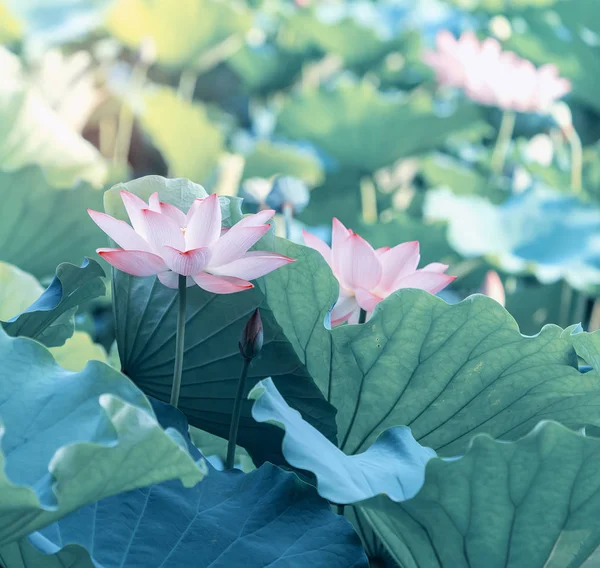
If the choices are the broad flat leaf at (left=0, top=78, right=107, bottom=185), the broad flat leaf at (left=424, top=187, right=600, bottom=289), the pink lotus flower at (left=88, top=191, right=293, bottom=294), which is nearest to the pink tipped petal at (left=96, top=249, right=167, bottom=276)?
the pink lotus flower at (left=88, top=191, right=293, bottom=294)

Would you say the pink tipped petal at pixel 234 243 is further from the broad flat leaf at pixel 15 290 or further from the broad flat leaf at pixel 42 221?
the broad flat leaf at pixel 42 221

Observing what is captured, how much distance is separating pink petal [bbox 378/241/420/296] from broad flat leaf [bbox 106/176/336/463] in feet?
0.30

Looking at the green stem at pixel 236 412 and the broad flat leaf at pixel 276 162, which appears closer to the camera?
the green stem at pixel 236 412

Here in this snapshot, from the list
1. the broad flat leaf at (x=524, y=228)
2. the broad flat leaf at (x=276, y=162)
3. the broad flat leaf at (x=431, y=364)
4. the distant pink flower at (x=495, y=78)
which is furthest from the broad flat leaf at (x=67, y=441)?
the distant pink flower at (x=495, y=78)

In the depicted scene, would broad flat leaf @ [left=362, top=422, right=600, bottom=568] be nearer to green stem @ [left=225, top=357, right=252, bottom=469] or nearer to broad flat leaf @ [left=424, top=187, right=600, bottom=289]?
green stem @ [left=225, top=357, right=252, bottom=469]

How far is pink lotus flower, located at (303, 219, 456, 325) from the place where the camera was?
66 cm

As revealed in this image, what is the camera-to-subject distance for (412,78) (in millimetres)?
2836

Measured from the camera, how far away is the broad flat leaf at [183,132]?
78.0 inches

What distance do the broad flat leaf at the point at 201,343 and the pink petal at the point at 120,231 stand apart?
0.09 m

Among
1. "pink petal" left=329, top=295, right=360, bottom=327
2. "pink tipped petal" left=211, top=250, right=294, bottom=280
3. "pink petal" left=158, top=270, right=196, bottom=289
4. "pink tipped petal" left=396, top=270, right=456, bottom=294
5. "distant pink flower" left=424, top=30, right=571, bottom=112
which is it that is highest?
"pink tipped petal" left=211, top=250, right=294, bottom=280

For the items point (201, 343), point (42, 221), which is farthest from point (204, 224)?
point (42, 221)

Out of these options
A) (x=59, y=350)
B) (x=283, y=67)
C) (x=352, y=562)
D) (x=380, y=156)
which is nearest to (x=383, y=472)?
(x=352, y=562)

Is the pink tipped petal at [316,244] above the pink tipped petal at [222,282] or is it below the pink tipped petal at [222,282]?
below

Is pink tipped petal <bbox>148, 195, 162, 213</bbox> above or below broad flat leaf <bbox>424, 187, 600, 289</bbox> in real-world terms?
above
